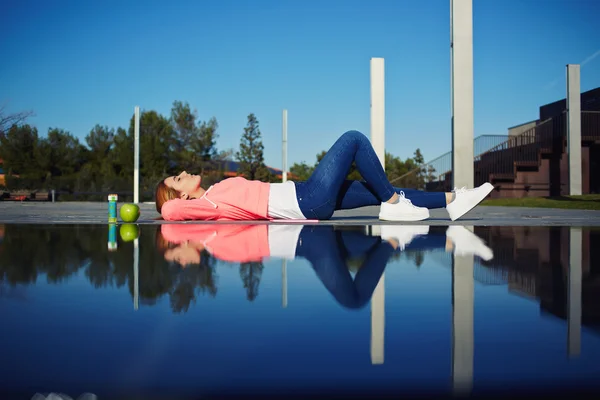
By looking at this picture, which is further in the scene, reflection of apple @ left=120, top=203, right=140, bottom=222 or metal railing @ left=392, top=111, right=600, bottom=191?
metal railing @ left=392, top=111, right=600, bottom=191

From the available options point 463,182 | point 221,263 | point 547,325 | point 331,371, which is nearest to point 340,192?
point 221,263

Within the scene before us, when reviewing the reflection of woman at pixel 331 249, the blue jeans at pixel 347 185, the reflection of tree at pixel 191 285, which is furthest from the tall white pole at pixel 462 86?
the reflection of tree at pixel 191 285

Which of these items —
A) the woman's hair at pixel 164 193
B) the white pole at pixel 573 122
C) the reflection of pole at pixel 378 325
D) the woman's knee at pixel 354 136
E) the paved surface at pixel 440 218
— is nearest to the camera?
the reflection of pole at pixel 378 325

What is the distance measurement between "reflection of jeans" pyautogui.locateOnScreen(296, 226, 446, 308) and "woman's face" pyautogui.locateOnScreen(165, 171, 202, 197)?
1.40 m

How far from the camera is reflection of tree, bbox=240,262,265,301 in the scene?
1.61 m

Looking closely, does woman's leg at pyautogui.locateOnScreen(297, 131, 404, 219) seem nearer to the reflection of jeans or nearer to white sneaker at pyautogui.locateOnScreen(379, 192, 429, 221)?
Answer: white sneaker at pyautogui.locateOnScreen(379, 192, 429, 221)

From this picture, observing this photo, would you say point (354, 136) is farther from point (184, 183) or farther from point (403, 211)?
point (184, 183)

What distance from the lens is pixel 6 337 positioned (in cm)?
113

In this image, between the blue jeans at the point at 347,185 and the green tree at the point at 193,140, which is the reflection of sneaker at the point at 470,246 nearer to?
the blue jeans at the point at 347,185

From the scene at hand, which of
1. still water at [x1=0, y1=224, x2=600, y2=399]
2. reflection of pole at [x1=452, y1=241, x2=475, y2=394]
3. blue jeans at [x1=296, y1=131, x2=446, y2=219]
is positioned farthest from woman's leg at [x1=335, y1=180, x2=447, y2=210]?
reflection of pole at [x1=452, y1=241, x2=475, y2=394]

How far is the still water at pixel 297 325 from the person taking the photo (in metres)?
0.85

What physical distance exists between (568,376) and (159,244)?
8.84 ft

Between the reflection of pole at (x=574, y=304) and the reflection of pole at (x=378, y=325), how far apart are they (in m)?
0.35

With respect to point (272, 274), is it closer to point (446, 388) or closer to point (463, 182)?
point (446, 388)
